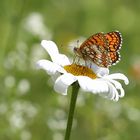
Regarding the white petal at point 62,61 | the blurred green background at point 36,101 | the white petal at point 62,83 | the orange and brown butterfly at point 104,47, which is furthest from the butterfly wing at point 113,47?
the blurred green background at point 36,101

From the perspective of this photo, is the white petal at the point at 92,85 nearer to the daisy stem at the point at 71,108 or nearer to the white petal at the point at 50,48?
the daisy stem at the point at 71,108

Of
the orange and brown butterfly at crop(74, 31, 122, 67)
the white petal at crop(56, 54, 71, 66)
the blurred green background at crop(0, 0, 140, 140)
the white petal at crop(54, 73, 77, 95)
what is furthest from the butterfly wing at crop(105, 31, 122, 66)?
the blurred green background at crop(0, 0, 140, 140)

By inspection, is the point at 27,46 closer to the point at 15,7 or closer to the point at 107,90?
the point at 15,7

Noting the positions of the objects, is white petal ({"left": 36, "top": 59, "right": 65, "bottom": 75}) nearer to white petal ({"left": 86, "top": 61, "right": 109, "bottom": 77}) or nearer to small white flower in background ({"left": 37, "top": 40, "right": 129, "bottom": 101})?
small white flower in background ({"left": 37, "top": 40, "right": 129, "bottom": 101})

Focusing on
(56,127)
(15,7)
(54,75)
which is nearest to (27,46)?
(15,7)

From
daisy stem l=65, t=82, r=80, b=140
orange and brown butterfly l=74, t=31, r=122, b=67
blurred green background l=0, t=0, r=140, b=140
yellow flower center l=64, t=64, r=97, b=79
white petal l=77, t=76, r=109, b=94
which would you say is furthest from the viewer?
blurred green background l=0, t=0, r=140, b=140

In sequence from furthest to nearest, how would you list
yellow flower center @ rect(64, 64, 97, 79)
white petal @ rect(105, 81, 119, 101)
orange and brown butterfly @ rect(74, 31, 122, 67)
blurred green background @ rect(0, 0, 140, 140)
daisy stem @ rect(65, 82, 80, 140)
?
blurred green background @ rect(0, 0, 140, 140) → orange and brown butterfly @ rect(74, 31, 122, 67) → yellow flower center @ rect(64, 64, 97, 79) → white petal @ rect(105, 81, 119, 101) → daisy stem @ rect(65, 82, 80, 140)
